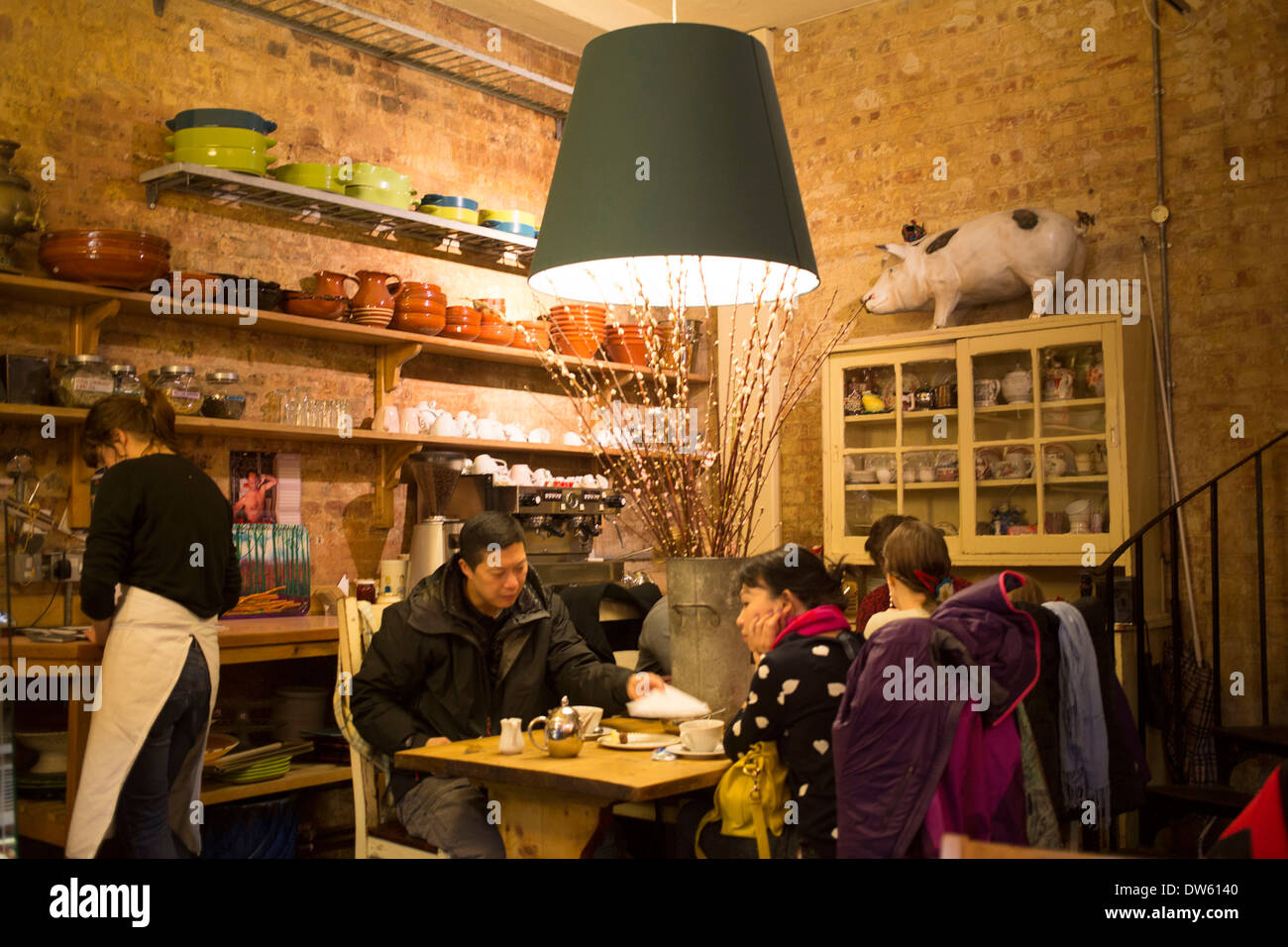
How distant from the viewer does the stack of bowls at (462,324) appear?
5.32m

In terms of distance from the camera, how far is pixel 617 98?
7.63 feet

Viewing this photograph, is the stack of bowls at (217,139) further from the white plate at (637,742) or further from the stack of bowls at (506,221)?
the white plate at (637,742)

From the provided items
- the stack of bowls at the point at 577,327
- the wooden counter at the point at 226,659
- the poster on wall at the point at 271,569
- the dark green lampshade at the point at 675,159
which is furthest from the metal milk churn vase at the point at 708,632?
the stack of bowls at the point at 577,327

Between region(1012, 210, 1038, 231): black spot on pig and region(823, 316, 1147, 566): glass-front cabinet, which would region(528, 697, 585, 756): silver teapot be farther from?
region(1012, 210, 1038, 231): black spot on pig

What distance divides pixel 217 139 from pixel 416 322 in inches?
42.7

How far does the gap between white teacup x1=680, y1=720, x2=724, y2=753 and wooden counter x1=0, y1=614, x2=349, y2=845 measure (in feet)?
5.09

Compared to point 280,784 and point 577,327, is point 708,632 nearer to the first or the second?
point 280,784

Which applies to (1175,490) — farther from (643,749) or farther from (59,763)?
(59,763)

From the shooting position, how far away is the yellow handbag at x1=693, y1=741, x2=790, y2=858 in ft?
7.88

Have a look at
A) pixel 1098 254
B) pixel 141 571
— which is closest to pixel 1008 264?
pixel 1098 254

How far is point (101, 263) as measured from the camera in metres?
4.11

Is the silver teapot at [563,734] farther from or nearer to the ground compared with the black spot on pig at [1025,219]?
nearer to the ground

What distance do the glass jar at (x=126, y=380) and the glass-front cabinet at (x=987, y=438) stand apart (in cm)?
321

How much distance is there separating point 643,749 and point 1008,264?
11.8 ft
